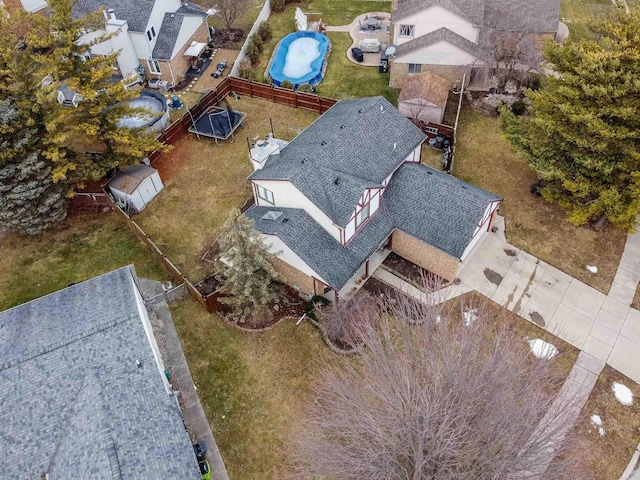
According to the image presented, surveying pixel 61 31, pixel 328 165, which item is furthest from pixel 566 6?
pixel 61 31

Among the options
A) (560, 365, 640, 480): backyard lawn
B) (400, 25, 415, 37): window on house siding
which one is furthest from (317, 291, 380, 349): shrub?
(400, 25, 415, 37): window on house siding

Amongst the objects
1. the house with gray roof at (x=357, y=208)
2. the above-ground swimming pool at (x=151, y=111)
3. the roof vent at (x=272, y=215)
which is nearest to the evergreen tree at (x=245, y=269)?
the house with gray roof at (x=357, y=208)

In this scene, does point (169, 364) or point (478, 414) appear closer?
point (478, 414)

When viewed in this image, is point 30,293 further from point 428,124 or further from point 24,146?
point 428,124

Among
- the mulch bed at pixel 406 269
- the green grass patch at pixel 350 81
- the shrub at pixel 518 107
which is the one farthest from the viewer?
the green grass patch at pixel 350 81

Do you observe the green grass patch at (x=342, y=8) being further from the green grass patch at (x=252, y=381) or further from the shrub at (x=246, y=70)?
the green grass patch at (x=252, y=381)

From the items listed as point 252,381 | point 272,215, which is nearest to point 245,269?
point 272,215

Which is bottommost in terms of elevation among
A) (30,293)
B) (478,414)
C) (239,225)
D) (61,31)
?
(30,293)
